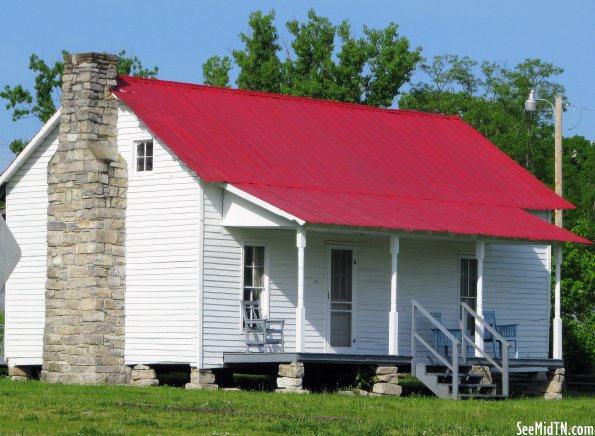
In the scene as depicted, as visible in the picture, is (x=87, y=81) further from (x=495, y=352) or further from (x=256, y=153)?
(x=495, y=352)

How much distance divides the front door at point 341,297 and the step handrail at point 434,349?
136cm

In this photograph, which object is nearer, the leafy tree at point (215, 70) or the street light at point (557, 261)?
the street light at point (557, 261)

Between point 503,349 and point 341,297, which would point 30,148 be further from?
point 503,349

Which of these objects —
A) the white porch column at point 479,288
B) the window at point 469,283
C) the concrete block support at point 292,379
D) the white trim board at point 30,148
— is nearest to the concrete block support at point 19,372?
the white trim board at point 30,148

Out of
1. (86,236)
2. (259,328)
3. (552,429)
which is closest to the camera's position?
(552,429)

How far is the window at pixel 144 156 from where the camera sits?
29672 mm

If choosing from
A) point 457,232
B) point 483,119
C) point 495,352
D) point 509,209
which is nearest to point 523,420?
point 457,232

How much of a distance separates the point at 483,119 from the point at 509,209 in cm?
3408

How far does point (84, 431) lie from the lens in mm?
18812

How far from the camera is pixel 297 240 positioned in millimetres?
27281

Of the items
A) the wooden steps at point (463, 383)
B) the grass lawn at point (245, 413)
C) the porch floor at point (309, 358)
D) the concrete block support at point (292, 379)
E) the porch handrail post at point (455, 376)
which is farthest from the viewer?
the wooden steps at point (463, 383)

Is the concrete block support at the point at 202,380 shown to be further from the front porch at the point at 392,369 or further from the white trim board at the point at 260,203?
the white trim board at the point at 260,203

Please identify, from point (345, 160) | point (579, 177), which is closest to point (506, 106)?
point (579, 177)

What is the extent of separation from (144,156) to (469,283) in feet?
26.2
